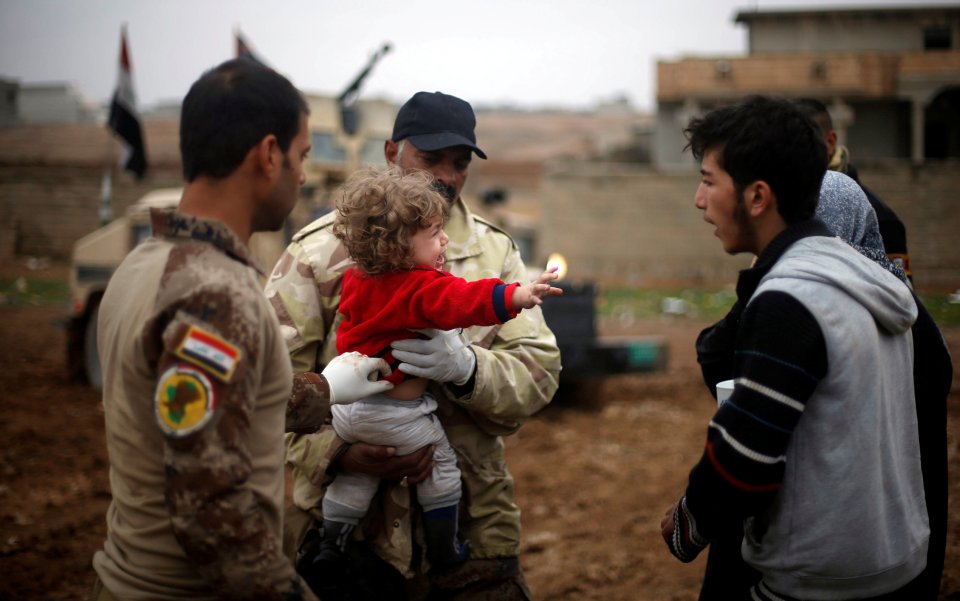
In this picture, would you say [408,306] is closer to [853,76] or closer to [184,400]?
[184,400]

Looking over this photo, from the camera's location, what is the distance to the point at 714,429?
2.07 meters

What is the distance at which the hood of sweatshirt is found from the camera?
2.03 metres

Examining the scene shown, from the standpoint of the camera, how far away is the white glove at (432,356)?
246cm

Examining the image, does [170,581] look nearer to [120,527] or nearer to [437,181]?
[120,527]

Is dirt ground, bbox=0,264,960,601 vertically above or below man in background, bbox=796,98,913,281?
below

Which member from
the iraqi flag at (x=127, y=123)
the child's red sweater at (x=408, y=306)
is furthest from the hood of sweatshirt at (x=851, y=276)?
the iraqi flag at (x=127, y=123)

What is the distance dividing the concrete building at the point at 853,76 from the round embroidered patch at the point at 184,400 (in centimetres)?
2759

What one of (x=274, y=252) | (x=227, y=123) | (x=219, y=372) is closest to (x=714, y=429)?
(x=219, y=372)

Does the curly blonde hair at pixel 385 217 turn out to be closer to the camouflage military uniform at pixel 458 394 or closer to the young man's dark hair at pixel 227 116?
the camouflage military uniform at pixel 458 394

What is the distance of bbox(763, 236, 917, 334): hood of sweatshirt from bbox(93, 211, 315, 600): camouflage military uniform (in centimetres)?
117

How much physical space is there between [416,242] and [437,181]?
53 cm

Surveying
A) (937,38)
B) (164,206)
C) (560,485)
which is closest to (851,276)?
(560,485)

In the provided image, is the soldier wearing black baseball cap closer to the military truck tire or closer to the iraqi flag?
the military truck tire

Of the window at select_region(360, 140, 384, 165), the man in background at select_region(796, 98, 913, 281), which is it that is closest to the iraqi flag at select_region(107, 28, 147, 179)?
the window at select_region(360, 140, 384, 165)
